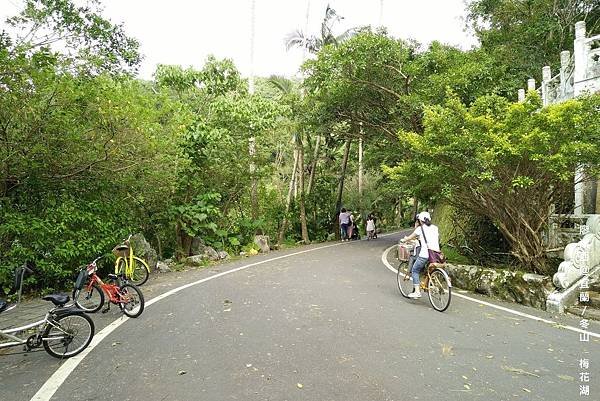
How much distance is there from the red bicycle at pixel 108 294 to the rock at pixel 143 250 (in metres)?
4.31

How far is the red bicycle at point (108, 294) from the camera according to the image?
6547mm

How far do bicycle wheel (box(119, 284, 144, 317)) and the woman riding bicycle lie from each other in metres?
4.91

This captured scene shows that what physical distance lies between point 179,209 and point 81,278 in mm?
6567

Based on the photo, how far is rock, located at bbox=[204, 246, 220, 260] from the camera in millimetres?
13984

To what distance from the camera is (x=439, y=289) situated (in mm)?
6879

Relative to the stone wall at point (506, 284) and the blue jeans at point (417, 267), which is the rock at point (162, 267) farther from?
the stone wall at point (506, 284)

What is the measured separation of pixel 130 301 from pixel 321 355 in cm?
368

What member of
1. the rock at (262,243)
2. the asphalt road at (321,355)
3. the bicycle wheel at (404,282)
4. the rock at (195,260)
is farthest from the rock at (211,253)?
the bicycle wheel at (404,282)

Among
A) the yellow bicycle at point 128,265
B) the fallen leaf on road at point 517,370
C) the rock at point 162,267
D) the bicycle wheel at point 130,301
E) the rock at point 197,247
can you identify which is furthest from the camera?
the rock at point 197,247

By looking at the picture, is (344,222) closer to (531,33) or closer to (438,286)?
(531,33)

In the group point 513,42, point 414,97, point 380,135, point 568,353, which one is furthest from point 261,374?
point 513,42

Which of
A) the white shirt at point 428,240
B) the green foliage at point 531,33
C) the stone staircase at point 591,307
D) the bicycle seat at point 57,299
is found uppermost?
the green foliage at point 531,33

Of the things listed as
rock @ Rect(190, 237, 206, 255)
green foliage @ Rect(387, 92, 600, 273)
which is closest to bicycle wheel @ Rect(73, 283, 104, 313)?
green foliage @ Rect(387, 92, 600, 273)

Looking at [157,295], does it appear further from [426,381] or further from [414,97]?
[414,97]
